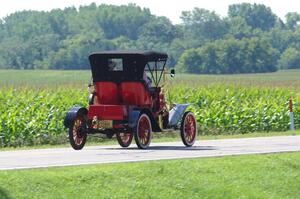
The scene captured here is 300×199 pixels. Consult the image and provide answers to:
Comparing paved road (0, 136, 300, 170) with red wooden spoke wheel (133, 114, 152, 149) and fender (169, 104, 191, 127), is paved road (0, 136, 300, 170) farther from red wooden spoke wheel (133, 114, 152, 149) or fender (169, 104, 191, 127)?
fender (169, 104, 191, 127)

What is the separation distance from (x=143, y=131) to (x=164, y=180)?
6.05 meters

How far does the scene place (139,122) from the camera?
21.8 meters

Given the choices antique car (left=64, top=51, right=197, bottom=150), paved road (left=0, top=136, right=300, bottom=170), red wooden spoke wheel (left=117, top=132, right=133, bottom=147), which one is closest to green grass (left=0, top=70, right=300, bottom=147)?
red wooden spoke wheel (left=117, top=132, right=133, bottom=147)

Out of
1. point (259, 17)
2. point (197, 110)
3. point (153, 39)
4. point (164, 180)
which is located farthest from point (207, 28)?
point (164, 180)

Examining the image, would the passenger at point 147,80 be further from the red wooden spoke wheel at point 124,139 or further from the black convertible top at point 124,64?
the red wooden spoke wheel at point 124,139

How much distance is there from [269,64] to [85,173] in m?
92.8

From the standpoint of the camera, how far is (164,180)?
16.0 m

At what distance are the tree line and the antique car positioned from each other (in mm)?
77640

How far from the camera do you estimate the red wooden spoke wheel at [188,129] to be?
75.4ft

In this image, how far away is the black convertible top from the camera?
73.9ft

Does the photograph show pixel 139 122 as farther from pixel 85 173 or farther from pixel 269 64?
pixel 269 64

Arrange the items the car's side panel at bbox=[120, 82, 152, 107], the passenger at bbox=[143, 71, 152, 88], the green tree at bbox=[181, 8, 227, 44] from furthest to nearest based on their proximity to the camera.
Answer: the green tree at bbox=[181, 8, 227, 44]
the passenger at bbox=[143, 71, 152, 88]
the car's side panel at bbox=[120, 82, 152, 107]

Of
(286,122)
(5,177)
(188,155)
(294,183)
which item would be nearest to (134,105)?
(188,155)

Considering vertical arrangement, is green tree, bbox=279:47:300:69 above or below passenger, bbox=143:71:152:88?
below
